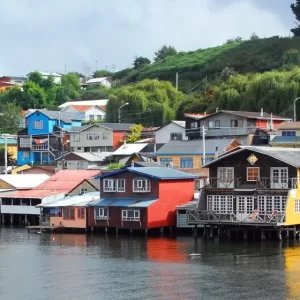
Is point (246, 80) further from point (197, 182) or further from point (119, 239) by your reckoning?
point (119, 239)

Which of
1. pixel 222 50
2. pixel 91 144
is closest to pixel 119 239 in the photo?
pixel 91 144

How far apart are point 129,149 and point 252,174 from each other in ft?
109

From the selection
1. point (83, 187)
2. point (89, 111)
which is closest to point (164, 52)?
point (89, 111)

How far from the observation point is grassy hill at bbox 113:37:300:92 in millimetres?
117938

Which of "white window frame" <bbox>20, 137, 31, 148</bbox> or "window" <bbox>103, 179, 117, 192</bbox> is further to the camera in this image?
"white window frame" <bbox>20, 137, 31, 148</bbox>

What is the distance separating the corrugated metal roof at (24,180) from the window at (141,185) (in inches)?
646

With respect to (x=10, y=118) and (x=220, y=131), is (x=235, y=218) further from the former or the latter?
(x=10, y=118)

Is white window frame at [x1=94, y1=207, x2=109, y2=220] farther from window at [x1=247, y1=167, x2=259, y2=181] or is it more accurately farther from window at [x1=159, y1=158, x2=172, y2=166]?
window at [x1=159, y1=158, x2=172, y2=166]

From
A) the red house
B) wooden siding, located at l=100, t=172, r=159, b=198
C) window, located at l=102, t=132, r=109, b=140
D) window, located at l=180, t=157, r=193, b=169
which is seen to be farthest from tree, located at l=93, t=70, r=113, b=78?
the red house

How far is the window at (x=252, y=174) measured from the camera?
5419cm

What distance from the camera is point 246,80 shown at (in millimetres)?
93312

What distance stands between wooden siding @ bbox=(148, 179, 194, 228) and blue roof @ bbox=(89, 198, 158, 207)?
60 cm

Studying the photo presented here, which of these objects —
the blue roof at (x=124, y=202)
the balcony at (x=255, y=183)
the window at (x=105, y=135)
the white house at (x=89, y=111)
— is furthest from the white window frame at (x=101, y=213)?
the white house at (x=89, y=111)

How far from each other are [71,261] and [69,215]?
15.3 metres
